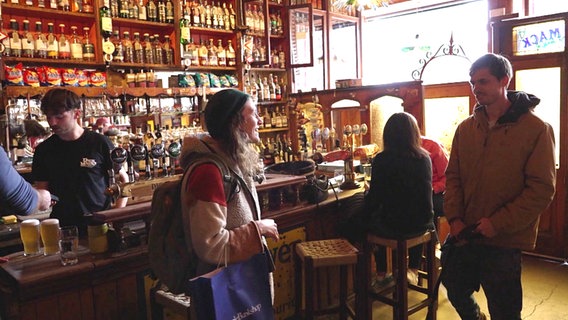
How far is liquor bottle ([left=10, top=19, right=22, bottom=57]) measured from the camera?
4.04 metres

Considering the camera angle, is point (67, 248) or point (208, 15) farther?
point (208, 15)

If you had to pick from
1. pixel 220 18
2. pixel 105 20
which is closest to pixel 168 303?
pixel 105 20

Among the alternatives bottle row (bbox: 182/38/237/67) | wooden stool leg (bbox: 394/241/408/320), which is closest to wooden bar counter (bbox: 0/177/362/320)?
wooden stool leg (bbox: 394/241/408/320)

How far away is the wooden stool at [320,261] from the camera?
259cm

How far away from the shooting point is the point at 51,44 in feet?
14.0

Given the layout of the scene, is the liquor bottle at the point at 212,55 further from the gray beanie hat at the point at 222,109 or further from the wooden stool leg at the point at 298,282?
the gray beanie hat at the point at 222,109

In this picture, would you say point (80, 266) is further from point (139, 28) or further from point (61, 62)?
point (139, 28)

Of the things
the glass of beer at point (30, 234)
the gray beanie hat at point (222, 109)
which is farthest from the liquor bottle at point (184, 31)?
the gray beanie hat at point (222, 109)

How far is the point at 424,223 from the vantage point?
289 centimetres

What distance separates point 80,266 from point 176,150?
3.71 feet

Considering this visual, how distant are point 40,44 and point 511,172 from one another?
3.95 metres

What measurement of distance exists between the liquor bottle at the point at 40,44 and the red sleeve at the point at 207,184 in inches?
131

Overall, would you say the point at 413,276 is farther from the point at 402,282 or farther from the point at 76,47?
the point at 76,47

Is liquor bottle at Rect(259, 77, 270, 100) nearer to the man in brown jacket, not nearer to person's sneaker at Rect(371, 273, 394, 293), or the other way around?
person's sneaker at Rect(371, 273, 394, 293)
